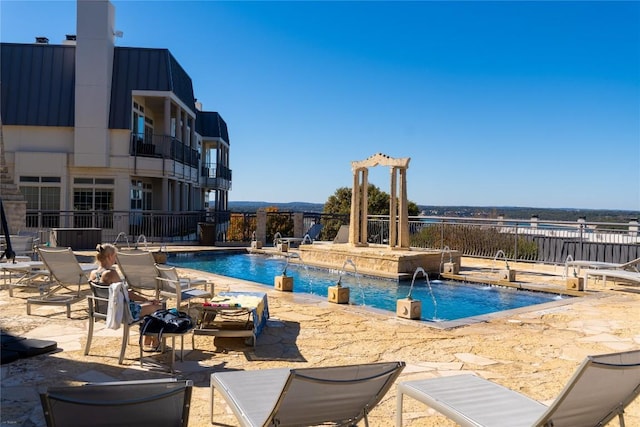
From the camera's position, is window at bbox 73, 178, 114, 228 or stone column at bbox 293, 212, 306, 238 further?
window at bbox 73, 178, 114, 228

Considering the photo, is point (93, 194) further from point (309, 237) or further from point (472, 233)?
point (472, 233)

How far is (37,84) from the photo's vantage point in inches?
883

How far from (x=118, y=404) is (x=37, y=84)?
2375 centimetres

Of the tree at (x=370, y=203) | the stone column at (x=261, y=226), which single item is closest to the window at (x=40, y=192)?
the stone column at (x=261, y=226)

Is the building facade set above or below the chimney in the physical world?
below

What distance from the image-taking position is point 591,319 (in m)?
7.91

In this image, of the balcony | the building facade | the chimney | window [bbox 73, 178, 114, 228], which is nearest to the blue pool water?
the building facade

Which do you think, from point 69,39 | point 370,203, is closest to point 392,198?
point 370,203

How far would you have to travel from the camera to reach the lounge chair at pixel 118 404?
2322 millimetres

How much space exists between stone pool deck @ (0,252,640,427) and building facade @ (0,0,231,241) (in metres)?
14.4

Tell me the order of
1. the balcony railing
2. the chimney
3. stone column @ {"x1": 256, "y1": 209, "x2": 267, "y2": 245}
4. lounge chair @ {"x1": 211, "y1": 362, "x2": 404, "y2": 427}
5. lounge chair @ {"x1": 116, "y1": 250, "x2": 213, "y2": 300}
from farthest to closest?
1. the chimney
2. the balcony railing
3. stone column @ {"x1": 256, "y1": 209, "x2": 267, "y2": 245}
4. lounge chair @ {"x1": 116, "y1": 250, "x2": 213, "y2": 300}
5. lounge chair @ {"x1": 211, "y1": 362, "x2": 404, "y2": 427}

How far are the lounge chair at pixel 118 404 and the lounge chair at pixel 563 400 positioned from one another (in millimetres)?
1571

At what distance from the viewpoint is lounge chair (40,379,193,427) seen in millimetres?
2322

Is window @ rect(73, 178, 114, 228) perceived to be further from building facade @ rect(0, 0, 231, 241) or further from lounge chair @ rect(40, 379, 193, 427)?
lounge chair @ rect(40, 379, 193, 427)
